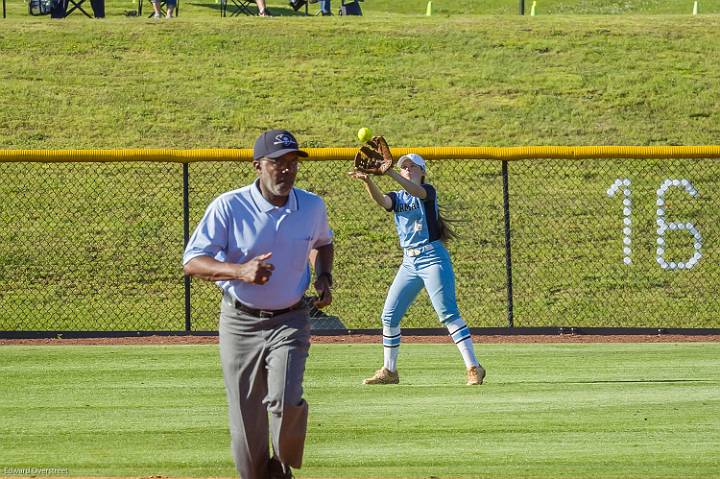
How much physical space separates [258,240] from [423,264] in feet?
14.0

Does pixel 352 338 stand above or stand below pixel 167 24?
below

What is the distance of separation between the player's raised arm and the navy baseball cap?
11.6 feet

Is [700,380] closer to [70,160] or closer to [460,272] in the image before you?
[460,272]

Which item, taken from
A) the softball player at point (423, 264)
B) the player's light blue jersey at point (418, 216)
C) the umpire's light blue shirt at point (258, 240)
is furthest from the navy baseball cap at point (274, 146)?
the player's light blue jersey at point (418, 216)

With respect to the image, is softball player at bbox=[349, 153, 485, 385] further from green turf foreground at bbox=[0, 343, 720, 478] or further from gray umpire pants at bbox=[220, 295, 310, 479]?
gray umpire pants at bbox=[220, 295, 310, 479]

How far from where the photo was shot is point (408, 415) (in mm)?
9172

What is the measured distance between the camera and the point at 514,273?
17141 millimetres

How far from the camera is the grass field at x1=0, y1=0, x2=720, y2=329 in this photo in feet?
54.8

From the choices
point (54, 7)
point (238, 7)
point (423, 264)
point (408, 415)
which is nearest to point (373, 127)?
point (423, 264)

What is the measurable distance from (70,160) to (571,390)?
6980 millimetres

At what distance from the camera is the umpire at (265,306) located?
241 inches

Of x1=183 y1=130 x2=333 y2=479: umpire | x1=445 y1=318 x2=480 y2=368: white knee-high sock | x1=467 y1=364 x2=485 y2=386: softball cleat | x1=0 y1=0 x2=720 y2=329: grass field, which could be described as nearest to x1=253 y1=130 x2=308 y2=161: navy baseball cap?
x1=183 y1=130 x2=333 y2=479: umpire

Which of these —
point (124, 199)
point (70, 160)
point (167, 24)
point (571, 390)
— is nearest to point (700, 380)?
point (571, 390)

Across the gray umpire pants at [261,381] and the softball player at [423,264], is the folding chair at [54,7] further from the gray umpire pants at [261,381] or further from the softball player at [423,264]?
the gray umpire pants at [261,381]
